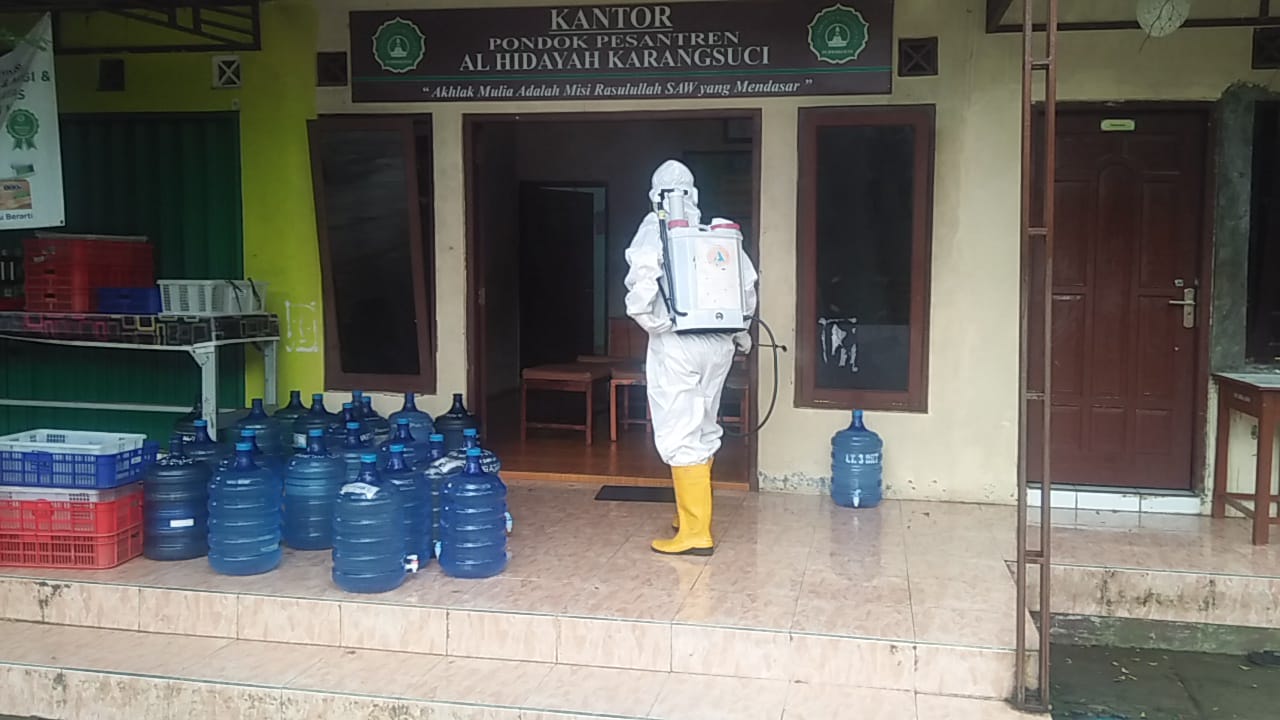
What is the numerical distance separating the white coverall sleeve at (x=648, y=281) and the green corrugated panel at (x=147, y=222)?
2976 mm

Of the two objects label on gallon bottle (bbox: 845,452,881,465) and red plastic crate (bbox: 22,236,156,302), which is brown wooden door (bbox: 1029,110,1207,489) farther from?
red plastic crate (bbox: 22,236,156,302)

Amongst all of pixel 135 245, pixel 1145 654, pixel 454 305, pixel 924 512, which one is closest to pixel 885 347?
pixel 924 512

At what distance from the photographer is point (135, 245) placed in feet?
19.6

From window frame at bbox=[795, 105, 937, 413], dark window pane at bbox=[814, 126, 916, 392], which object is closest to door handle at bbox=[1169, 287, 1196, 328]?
window frame at bbox=[795, 105, 937, 413]

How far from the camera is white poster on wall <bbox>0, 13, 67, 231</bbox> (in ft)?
16.9

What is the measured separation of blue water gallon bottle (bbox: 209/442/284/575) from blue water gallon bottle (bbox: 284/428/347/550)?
10.4 inches

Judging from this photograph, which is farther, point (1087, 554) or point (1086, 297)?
point (1086, 297)

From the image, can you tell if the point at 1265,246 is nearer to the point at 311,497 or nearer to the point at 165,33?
the point at 311,497

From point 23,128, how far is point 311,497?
2.42m

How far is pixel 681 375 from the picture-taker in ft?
14.3

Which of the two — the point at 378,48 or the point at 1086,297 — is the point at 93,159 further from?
the point at 1086,297

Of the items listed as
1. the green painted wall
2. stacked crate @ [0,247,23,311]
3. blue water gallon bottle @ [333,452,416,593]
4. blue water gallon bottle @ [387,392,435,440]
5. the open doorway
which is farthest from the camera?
the open doorway

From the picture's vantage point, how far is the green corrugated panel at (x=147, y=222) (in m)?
6.16

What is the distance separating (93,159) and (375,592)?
3874 mm
